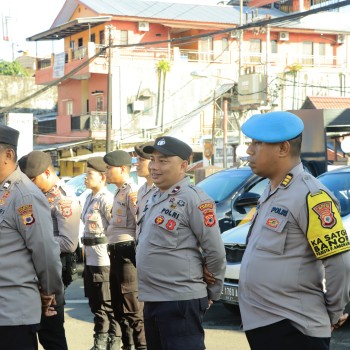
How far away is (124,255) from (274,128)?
3560 millimetres

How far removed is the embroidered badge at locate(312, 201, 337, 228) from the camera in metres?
3.82

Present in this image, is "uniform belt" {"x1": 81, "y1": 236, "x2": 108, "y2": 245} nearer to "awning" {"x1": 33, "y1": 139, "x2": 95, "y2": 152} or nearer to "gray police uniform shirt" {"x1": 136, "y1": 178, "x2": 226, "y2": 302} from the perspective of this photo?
"gray police uniform shirt" {"x1": 136, "y1": 178, "x2": 226, "y2": 302}

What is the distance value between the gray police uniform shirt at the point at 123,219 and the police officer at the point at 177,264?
1.98m

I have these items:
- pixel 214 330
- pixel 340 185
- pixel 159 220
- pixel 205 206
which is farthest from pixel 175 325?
pixel 340 185

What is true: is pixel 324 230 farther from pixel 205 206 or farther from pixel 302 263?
pixel 205 206

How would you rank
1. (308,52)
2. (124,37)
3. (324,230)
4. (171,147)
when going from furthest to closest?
(308,52) → (124,37) → (171,147) → (324,230)

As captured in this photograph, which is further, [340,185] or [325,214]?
[340,185]

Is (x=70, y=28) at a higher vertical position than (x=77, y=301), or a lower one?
higher

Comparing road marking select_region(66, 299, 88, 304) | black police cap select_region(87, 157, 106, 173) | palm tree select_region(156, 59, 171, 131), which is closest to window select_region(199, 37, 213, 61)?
palm tree select_region(156, 59, 171, 131)

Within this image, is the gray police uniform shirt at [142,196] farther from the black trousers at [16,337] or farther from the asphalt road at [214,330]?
the black trousers at [16,337]

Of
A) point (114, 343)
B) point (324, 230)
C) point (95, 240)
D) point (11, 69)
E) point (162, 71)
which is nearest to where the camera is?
point (324, 230)

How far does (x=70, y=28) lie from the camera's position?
43.9m

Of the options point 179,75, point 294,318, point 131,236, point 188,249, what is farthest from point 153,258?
point 179,75

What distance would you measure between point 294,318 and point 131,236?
369 centimetres
